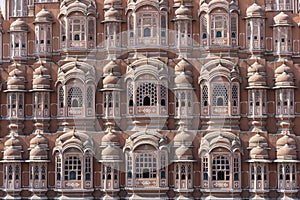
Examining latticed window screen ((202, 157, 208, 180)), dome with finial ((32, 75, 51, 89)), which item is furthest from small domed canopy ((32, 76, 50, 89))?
latticed window screen ((202, 157, 208, 180))

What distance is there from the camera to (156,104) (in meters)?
46.6

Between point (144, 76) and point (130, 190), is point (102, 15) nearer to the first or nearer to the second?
point (144, 76)

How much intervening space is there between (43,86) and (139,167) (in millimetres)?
9596

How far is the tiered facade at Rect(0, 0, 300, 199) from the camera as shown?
45.9m

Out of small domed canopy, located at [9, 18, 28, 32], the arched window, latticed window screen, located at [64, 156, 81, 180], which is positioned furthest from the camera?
small domed canopy, located at [9, 18, 28, 32]

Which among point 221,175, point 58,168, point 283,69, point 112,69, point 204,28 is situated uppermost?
point 204,28

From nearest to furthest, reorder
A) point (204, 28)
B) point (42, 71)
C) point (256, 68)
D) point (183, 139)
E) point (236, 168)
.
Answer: point (236, 168), point (183, 139), point (256, 68), point (204, 28), point (42, 71)

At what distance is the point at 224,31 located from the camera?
4716 centimetres

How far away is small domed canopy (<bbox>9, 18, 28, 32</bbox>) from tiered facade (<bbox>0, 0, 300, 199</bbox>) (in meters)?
0.09

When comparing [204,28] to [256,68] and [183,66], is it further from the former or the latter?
[256,68]

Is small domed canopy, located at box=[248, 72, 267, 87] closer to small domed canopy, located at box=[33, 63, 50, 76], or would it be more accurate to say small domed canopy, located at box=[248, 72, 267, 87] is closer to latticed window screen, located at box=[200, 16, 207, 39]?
latticed window screen, located at box=[200, 16, 207, 39]

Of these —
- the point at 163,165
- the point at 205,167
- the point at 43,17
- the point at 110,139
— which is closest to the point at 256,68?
the point at 205,167

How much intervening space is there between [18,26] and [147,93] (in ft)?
38.0

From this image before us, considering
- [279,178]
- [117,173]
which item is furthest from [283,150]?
[117,173]
